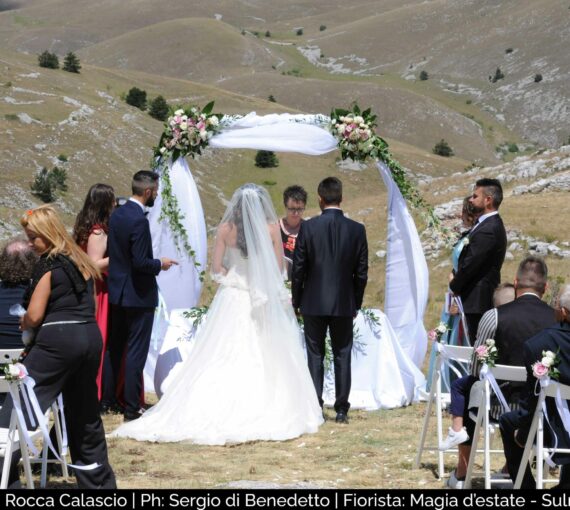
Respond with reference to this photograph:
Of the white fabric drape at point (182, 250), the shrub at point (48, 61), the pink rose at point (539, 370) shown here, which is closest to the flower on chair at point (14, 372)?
the pink rose at point (539, 370)

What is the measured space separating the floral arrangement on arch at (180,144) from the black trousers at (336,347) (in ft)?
8.34

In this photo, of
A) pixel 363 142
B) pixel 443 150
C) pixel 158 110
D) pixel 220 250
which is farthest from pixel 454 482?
pixel 443 150

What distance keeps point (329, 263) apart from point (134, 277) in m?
1.87

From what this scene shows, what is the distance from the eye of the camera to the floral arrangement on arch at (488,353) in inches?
236

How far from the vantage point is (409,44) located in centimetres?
15225

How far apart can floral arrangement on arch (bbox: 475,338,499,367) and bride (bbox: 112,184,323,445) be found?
303 centimetres

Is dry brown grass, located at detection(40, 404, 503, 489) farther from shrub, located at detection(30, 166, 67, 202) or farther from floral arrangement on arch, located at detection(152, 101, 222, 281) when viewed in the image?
shrub, located at detection(30, 166, 67, 202)

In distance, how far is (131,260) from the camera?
917cm

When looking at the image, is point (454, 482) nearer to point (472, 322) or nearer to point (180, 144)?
point (472, 322)

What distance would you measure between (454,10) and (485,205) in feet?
528

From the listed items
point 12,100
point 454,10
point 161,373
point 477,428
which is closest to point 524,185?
point 161,373

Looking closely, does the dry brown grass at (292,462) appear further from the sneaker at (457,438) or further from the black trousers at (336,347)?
the sneaker at (457,438)

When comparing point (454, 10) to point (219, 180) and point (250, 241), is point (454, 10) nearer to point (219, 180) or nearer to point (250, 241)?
point (219, 180)

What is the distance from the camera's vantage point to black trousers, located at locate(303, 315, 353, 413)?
370 inches
